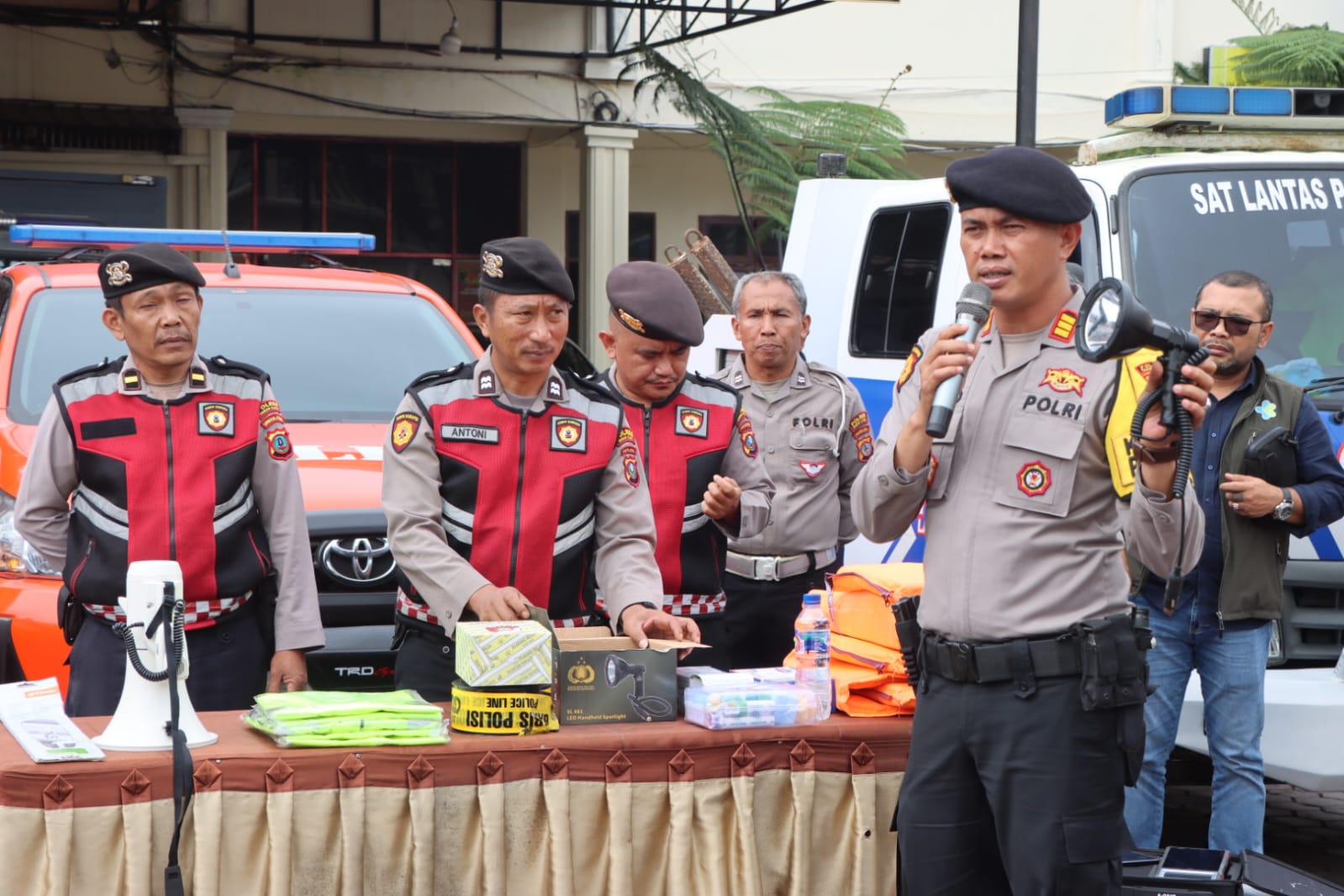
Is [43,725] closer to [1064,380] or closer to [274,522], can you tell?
[274,522]

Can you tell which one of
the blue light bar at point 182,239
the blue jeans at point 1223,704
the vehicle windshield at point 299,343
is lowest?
the blue jeans at point 1223,704

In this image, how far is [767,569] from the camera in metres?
5.43

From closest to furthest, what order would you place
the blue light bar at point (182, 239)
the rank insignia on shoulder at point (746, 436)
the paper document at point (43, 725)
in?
the paper document at point (43, 725)
the rank insignia on shoulder at point (746, 436)
the blue light bar at point (182, 239)

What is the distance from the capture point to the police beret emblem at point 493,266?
4.20 m

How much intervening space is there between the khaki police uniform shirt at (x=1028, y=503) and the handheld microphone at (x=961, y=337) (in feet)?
0.46

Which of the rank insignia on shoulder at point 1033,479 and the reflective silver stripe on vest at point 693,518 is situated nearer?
the rank insignia on shoulder at point 1033,479

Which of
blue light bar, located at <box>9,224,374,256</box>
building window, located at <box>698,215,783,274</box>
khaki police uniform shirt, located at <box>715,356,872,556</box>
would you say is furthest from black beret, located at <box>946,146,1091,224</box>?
building window, located at <box>698,215,783,274</box>

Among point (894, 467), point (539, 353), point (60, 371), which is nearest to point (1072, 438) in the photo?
point (894, 467)

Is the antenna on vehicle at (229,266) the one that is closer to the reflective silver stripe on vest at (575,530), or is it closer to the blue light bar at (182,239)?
the blue light bar at (182,239)

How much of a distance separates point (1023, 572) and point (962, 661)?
0.22 metres

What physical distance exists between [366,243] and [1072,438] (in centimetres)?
417

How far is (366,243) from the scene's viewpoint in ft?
22.7

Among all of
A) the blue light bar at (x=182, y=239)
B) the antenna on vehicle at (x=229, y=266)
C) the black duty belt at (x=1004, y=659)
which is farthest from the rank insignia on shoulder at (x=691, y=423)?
the antenna on vehicle at (x=229, y=266)

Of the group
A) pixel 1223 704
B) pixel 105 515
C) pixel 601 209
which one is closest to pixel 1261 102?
pixel 1223 704
